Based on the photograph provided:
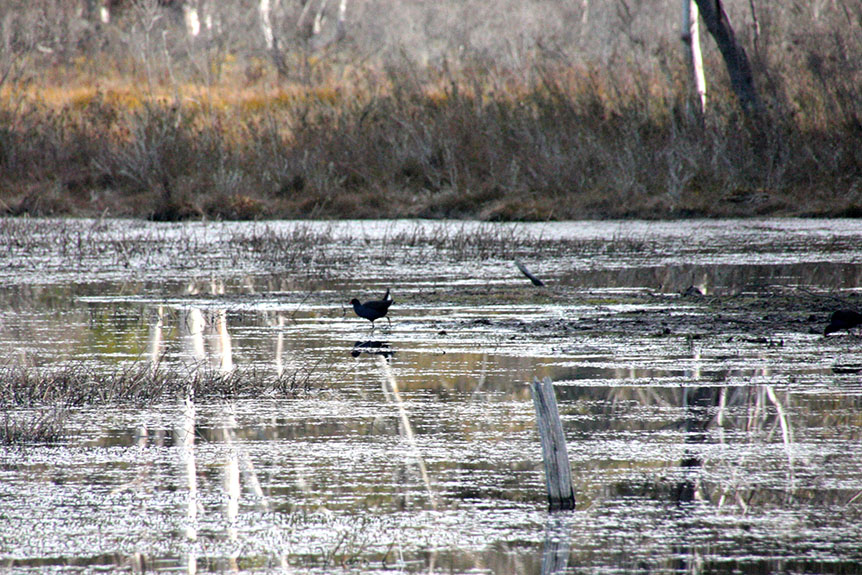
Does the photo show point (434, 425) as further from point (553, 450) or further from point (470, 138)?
point (470, 138)

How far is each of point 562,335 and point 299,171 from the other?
1623cm

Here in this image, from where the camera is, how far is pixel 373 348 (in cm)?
1075

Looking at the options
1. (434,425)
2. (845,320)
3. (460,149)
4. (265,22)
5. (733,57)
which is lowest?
(434,425)

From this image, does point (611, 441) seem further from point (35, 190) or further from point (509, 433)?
point (35, 190)

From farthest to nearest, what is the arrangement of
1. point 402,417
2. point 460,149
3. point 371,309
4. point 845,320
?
point 460,149, point 371,309, point 845,320, point 402,417

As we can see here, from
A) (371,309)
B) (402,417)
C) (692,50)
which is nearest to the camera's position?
(402,417)

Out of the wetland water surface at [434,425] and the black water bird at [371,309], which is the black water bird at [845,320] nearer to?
the wetland water surface at [434,425]

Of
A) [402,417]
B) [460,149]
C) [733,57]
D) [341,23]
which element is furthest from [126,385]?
[341,23]

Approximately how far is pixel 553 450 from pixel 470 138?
21.5 metres

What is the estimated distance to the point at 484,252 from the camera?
60.4 feet

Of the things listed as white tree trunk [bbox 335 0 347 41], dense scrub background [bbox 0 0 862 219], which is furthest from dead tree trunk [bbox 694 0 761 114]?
white tree trunk [bbox 335 0 347 41]

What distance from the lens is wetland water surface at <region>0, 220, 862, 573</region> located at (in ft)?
18.2

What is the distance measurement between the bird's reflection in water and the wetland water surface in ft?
0.13

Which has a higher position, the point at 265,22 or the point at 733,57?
the point at 265,22
